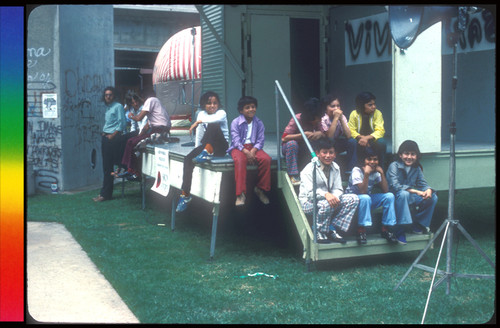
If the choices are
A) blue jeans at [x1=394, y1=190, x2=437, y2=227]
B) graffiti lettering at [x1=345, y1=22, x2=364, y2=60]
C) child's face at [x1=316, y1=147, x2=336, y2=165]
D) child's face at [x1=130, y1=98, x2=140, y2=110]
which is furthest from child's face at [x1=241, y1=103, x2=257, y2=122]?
child's face at [x1=130, y1=98, x2=140, y2=110]

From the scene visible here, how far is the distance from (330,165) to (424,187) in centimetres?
119

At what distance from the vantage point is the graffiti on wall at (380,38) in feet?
29.0

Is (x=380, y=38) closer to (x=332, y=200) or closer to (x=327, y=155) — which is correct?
(x=327, y=155)

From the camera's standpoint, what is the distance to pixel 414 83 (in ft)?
23.6

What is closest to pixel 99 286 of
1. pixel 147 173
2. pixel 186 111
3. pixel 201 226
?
pixel 201 226

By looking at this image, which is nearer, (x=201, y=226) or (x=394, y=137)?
(x=394, y=137)

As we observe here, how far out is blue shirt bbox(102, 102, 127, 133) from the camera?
10859 mm

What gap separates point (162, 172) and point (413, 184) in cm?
348

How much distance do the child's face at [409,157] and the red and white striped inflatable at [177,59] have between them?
33.4 feet

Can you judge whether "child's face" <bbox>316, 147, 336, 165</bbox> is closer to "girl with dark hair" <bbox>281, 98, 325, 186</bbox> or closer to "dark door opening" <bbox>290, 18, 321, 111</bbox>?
"girl with dark hair" <bbox>281, 98, 325, 186</bbox>

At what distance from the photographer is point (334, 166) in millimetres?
6535

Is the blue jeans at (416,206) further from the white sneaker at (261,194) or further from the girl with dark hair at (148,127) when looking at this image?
the girl with dark hair at (148,127)

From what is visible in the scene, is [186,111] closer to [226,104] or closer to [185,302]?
[226,104]

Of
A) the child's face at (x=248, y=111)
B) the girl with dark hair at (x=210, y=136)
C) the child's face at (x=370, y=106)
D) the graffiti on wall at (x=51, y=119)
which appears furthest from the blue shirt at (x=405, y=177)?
the graffiti on wall at (x=51, y=119)
